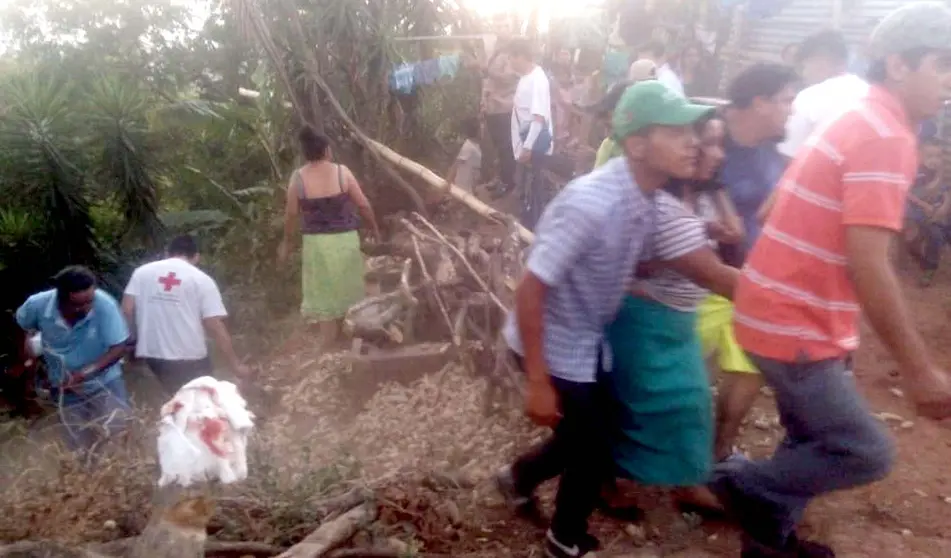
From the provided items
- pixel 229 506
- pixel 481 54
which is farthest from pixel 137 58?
pixel 229 506

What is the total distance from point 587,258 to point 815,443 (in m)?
0.87

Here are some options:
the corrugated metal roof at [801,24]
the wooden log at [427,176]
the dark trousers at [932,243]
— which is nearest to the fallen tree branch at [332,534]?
the wooden log at [427,176]

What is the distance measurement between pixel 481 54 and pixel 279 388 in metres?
5.12

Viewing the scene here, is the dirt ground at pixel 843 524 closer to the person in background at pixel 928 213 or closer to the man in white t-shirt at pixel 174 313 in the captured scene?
the man in white t-shirt at pixel 174 313

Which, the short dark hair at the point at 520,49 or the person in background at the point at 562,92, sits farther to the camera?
the person in background at the point at 562,92

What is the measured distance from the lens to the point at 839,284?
7.92 ft

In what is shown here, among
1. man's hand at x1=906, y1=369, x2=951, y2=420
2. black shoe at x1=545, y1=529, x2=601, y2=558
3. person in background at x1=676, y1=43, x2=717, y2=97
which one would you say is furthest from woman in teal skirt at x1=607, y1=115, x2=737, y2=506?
person in background at x1=676, y1=43, x2=717, y2=97

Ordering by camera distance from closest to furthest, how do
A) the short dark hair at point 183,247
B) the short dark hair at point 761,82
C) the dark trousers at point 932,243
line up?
the short dark hair at point 761,82 → the short dark hair at point 183,247 → the dark trousers at point 932,243

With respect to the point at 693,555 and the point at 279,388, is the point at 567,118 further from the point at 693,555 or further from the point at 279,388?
the point at 693,555

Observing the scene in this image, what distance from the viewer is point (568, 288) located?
2.61 meters

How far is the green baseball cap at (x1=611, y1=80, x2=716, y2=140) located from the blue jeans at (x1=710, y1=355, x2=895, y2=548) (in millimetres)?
747

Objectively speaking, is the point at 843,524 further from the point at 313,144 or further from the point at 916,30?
the point at 313,144

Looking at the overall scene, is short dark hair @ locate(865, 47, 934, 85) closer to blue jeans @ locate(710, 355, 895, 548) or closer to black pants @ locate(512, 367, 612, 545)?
blue jeans @ locate(710, 355, 895, 548)

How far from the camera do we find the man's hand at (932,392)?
2.24 m
